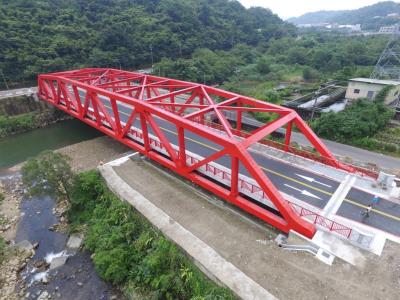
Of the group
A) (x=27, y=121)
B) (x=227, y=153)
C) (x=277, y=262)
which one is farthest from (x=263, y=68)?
(x=277, y=262)

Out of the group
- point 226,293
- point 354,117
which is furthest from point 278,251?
point 354,117

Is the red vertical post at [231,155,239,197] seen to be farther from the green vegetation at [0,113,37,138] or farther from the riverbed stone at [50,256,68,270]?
the green vegetation at [0,113,37,138]

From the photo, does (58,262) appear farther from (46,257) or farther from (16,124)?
(16,124)

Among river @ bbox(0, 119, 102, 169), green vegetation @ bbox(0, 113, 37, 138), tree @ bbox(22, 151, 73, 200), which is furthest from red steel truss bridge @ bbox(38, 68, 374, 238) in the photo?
green vegetation @ bbox(0, 113, 37, 138)

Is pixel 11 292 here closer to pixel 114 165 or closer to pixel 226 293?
pixel 114 165

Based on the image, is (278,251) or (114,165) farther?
(114,165)
